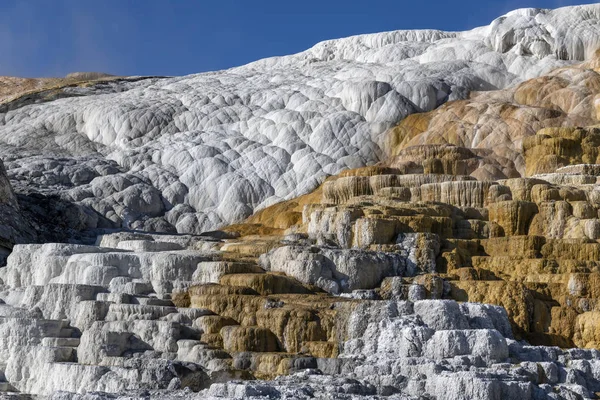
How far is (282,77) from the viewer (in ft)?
147

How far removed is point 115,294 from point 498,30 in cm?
2283

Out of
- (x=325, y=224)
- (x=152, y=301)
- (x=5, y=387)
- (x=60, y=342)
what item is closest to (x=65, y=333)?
(x=60, y=342)

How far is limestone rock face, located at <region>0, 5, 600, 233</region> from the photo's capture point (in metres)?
36.8

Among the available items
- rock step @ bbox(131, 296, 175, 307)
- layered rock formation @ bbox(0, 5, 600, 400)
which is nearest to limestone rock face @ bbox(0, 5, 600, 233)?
layered rock formation @ bbox(0, 5, 600, 400)

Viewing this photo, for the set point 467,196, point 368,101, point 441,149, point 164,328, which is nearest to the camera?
point 164,328

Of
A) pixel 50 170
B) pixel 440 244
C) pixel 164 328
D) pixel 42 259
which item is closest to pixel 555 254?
pixel 440 244

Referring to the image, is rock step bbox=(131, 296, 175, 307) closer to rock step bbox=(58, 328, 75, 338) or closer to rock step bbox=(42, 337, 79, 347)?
rock step bbox=(58, 328, 75, 338)

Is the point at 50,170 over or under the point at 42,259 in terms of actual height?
A: over

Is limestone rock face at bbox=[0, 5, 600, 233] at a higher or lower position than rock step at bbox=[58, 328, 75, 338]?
higher

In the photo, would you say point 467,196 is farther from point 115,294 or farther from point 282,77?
point 282,77

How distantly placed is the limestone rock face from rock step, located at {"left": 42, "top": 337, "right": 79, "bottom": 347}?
1168 centimetres

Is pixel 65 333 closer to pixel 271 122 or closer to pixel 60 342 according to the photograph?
pixel 60 342

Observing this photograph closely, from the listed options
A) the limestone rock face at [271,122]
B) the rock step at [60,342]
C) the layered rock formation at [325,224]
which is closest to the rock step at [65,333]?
the layered rock formation at [325,224]

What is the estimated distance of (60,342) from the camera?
2398 centimetres
